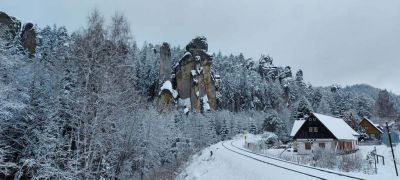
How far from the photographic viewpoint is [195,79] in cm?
9850

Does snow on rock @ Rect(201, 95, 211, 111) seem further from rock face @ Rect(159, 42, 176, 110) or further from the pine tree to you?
the pine tree

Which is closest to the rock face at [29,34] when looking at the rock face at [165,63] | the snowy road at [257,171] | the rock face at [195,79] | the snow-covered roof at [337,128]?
the snowy road at [257,171]

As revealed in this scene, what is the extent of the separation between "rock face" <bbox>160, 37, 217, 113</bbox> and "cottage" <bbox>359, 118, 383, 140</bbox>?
4288 centimetres

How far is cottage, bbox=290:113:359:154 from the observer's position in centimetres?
4722

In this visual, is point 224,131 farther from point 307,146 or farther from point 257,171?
point 257,171

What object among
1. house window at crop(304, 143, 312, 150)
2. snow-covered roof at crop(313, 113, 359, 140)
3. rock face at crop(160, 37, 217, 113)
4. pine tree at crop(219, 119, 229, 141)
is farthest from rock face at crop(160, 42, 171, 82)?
snow-covered roof at crop(313, 113, 359, 140)

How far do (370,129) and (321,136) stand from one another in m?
25.3

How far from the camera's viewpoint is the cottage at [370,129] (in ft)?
218

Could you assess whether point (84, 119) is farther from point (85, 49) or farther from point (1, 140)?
point (1, 140)

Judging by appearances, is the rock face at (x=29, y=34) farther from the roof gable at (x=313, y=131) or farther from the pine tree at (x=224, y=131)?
the pine tree at (x=224, y=131)

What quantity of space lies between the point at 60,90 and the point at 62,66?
129cm

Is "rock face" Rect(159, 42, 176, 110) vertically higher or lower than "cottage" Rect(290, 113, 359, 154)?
higher

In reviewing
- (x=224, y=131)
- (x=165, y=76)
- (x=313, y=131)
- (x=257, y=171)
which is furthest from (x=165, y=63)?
(x=257, y=171)

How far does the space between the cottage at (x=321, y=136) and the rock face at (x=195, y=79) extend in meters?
45.8
